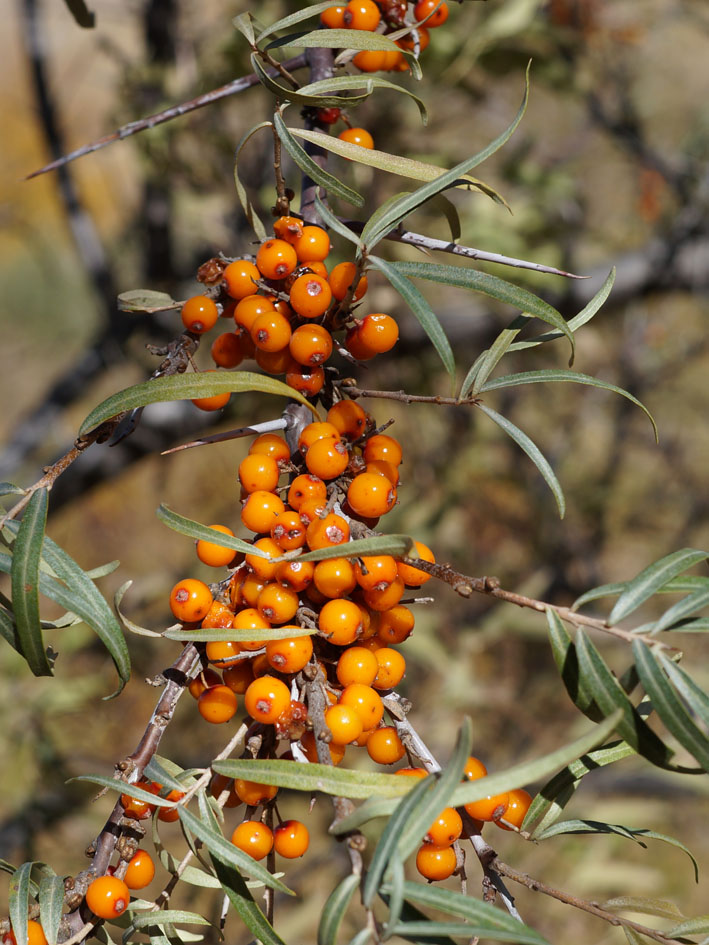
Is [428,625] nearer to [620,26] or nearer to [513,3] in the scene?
[513,3]

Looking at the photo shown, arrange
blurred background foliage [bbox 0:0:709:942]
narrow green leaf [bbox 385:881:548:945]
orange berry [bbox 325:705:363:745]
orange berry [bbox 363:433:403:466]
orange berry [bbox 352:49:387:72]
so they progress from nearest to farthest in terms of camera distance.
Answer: narrow green leaf [bbox 385:881:548:945]
orange berry [bbox 325:705:363:745]
orange berry [bbox 363:433:403:466]
orange berry [bbox 352:49:387:72]
blurred background foliage [bbox 0:0:709:942]

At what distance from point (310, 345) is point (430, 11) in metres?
0.44

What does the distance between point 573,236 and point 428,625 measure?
56.2 inches

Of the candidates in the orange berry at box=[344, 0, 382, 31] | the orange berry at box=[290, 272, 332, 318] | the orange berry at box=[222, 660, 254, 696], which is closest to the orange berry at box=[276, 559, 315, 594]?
the orange berry at box=[222, 660, 254, 696]

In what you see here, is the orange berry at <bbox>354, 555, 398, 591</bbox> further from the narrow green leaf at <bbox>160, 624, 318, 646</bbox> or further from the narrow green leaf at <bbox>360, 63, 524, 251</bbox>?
the narrow green leaf at <bbox>360, 63, 524, 251</bbox>

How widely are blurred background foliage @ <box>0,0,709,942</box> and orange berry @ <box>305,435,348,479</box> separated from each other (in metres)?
1.16

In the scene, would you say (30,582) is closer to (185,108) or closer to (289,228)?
(289,228)

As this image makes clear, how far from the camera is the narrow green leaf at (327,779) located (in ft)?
1.57

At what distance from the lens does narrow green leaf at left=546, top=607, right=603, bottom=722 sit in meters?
0.51

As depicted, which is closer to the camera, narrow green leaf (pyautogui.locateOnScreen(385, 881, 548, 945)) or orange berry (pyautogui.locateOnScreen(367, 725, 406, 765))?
narrow green leaf (pyautogui.locateOnScreen(385, 881, 548, 945))

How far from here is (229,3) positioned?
2420 mm

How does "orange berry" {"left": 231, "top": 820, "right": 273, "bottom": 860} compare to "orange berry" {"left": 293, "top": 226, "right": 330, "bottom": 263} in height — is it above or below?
below

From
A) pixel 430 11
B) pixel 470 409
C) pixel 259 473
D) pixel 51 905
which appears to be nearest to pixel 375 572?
pixel 259 473

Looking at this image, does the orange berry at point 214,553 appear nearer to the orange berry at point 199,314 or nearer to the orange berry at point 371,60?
the orange berry at point 199,314
